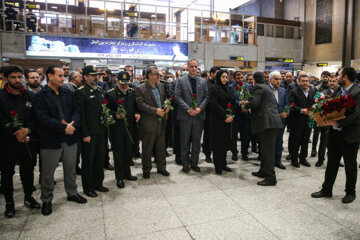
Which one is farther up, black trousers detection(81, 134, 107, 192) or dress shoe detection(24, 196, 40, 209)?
black trousers detection(81, 134, 107, 192)

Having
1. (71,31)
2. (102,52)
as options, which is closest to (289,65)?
(102,52)

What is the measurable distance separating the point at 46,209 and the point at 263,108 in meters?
3.59

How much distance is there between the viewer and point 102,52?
48.6ft

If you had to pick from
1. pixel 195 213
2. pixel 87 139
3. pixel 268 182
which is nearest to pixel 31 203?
pixel 87 139

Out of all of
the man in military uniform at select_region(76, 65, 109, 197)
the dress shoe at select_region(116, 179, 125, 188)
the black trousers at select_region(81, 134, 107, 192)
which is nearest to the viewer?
the man in military uniform at select_region(76, 65, 109, 197)

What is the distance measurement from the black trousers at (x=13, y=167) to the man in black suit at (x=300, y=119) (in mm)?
4835

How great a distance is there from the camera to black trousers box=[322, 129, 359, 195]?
158 inches

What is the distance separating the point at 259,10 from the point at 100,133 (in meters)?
22.1

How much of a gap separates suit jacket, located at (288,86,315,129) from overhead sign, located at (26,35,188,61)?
10.8 metres

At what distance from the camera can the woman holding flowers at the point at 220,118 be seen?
5320 millimetres

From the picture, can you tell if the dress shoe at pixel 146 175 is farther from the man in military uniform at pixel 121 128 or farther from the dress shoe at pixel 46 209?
the dress shoe at pixel 46 209

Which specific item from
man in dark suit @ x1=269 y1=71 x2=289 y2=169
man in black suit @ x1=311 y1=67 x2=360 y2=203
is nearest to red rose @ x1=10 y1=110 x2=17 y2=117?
man in black suit @ x1=311 y1=67 x2=360 y2=203

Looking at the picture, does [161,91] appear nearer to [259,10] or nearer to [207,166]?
[207,166]

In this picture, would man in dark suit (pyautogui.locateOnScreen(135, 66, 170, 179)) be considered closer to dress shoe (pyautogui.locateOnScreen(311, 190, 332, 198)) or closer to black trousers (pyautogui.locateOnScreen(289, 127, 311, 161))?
dress shoe (pyautogui.locateOnScreen(311, 190, 332, 198))
